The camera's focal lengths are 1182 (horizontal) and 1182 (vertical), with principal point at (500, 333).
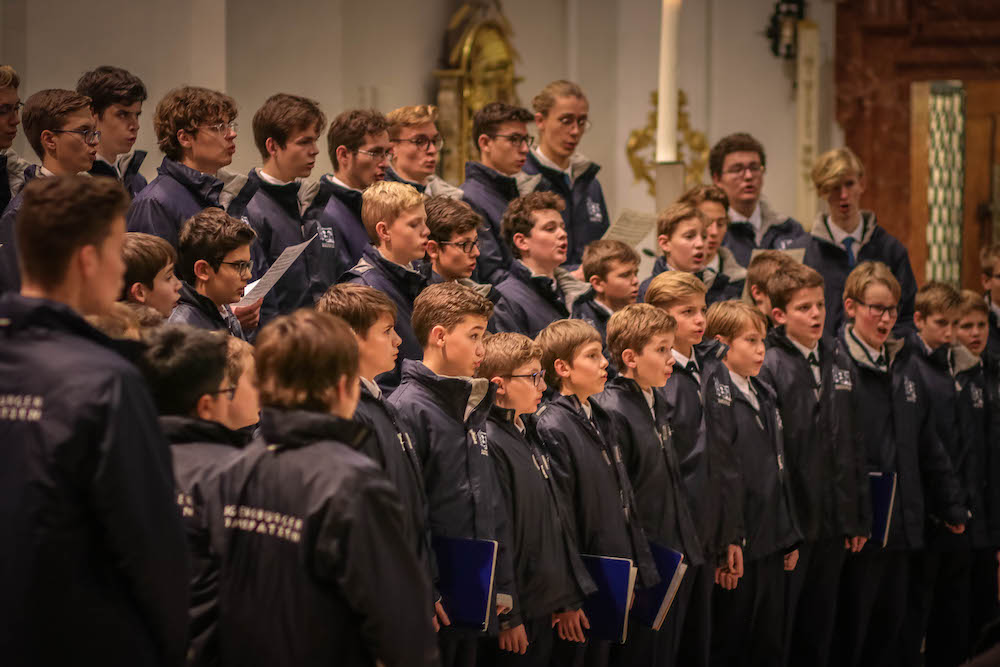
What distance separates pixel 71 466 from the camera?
5.55 feet

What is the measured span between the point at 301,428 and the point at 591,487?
1.54 m

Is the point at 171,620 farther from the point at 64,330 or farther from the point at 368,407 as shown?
the point at 368,407

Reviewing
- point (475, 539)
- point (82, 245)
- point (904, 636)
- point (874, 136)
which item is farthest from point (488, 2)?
Result: point (82, 245)

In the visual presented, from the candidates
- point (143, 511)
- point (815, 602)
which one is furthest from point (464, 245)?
point (143, 511)

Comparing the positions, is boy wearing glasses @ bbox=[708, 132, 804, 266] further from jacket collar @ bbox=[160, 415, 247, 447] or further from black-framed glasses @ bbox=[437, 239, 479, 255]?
jacket collar @ bbox=[160, 415, 247, 447]

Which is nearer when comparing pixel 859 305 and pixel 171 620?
pixel 171 620

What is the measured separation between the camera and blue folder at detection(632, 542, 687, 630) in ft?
10.6

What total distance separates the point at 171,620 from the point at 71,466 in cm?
27

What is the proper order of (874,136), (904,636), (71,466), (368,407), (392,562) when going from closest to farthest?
(71,466)
(392,562)
(368,407)
(904,636)
(874,136)

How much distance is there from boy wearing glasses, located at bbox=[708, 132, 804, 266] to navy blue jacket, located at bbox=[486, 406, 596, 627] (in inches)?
88.5

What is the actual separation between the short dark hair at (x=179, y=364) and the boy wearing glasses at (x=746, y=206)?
3337mm

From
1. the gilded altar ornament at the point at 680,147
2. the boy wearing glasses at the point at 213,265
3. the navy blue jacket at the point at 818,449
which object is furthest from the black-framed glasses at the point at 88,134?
the gilded altar ornament at the point at 680,147

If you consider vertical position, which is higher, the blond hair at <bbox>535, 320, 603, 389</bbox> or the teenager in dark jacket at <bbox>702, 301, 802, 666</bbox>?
the blond hair at <bbox>535, 320, 603, 389</bbox>

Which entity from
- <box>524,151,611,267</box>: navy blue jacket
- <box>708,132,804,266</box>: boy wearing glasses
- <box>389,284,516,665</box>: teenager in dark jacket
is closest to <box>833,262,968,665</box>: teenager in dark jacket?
<box>708,132,804,266</box>: boy wearing glasses
